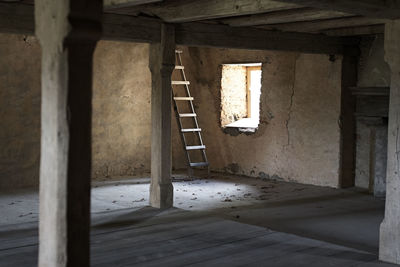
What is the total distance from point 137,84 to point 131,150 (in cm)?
112

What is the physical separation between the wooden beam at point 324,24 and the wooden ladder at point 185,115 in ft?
7.99

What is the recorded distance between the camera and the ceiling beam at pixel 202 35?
19.2 ft

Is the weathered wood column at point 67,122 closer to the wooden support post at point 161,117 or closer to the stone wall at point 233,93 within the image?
the wooden support post at point 161,117

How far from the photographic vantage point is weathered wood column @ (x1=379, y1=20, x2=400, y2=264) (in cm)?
475

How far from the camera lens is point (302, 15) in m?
6.12

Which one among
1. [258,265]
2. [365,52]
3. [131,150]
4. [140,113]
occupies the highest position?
[365,52]

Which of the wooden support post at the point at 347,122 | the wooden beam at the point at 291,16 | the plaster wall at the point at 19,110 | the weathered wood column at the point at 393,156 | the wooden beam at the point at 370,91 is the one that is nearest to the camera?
the weathered wood column at the point at 393,156

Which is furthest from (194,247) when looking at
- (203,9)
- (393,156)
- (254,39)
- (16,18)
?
(254,39)

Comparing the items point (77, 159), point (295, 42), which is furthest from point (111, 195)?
point (77, 159)

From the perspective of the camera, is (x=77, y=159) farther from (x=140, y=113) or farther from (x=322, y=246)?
(x=140, y=113)

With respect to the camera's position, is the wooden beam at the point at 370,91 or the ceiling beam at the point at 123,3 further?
the wooden beam at the point at 370,91

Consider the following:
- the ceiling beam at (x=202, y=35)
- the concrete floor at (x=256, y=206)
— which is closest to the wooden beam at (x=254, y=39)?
the ceiling beam at (x=202, y=35)

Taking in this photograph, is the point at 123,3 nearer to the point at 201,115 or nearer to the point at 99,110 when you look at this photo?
the point at 99,110

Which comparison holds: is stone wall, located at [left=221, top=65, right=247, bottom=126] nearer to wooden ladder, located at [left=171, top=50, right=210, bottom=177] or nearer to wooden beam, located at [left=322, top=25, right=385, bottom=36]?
wooden ladder, located at [left=171, top=50, right=210, bottom=177]
